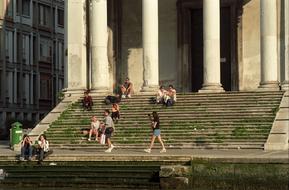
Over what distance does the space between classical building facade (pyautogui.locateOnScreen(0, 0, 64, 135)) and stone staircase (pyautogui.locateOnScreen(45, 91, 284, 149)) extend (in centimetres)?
4142

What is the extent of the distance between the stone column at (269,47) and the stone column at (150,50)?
650 cm

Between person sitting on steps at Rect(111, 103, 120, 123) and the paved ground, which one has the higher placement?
person sitting on steps at Rect(111, 103, 120, 123)

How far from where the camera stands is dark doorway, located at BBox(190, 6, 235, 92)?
54.8 metres

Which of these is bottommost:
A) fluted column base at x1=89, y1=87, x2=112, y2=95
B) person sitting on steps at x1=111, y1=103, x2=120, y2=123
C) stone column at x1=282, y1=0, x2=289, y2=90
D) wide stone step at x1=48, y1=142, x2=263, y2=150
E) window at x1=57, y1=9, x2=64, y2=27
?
wide stone step at x1=48, y1=142, x2=263, y2=150

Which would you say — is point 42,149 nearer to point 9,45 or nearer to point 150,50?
point 150,50

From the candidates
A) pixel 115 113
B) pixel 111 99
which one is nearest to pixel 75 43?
pixel 111 99

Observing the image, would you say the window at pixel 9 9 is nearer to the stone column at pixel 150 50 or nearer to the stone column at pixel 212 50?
the stone column at pixel 150 50

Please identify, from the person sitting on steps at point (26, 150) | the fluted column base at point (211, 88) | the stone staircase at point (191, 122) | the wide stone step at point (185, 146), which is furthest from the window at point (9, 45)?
the person sitting on steps at point (26, 150)

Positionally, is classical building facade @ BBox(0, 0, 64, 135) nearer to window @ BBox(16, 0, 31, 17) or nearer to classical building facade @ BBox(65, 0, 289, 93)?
window @ BBox(16, 0, 31, 17)

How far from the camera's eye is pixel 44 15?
314ft

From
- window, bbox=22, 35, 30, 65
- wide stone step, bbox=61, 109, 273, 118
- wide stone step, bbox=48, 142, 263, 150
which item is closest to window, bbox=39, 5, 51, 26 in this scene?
window, bbox=22, 35, 30, 65

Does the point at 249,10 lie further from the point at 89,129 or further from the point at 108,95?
the point at 89,129

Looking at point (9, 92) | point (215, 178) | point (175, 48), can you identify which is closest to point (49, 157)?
point (215, 178)

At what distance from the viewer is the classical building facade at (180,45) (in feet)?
153
